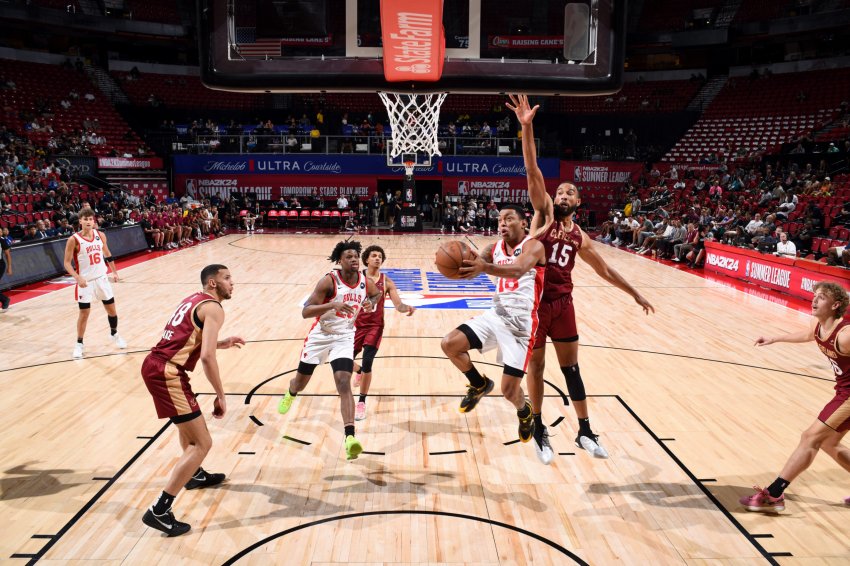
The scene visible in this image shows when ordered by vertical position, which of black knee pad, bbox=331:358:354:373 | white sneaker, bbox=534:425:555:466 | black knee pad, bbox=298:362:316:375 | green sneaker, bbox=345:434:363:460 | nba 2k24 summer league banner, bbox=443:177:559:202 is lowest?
white sneaker, bbox=534:425:555:466

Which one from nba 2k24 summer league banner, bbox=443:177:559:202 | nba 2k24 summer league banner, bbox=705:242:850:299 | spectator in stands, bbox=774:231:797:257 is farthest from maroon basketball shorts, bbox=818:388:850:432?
nba 2k24 summer league banner, bbox=443:177:559:202

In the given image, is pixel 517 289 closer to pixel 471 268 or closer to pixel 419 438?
pixel 471 268

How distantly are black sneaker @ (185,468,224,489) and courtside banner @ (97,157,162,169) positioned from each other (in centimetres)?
2357

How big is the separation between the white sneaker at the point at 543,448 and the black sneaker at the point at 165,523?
274cm

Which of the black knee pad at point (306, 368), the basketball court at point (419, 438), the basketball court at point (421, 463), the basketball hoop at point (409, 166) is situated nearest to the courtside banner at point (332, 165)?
the basketball hoop at point (409, 166)

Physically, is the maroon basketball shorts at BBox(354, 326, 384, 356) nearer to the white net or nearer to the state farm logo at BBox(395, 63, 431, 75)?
the state farm logo at BBox(395, 63, 431, 75)

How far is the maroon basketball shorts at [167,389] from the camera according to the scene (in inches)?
170

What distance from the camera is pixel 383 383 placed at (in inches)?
296

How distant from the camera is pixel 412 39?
586 cm

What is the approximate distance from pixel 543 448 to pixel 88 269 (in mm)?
6360

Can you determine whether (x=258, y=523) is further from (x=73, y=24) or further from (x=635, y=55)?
(x=635, y=55)

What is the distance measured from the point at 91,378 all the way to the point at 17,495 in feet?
9.56

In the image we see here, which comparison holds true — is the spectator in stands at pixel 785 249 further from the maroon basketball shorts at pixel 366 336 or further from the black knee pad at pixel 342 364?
the black knee pad at pixel 342 364

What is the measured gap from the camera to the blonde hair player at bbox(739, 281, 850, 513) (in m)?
4.45
